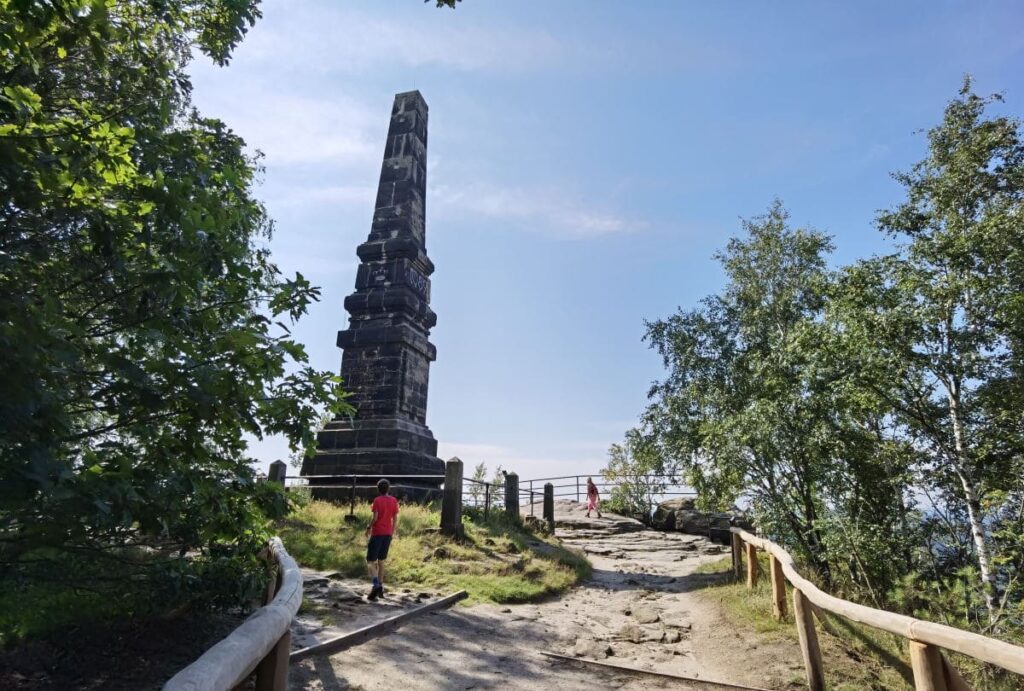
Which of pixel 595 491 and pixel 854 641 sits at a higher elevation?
pixel 595 491

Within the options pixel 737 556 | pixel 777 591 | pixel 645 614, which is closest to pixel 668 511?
pixel 737 556

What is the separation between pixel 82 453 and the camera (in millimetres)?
3480

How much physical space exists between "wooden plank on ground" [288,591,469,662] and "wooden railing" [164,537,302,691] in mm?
1614

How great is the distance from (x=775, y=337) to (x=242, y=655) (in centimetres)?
1574

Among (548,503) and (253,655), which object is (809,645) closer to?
(253,655)

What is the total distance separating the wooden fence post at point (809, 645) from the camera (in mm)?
5086

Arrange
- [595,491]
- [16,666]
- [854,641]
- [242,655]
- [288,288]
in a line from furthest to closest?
[595,491]
[854,641]
[16,666]
[288,288]
[242,655]

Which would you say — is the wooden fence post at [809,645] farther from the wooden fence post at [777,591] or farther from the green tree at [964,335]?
the green tree at [964,335]

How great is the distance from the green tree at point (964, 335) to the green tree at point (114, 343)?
351 inches

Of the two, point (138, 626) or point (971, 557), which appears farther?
point (971, 557)

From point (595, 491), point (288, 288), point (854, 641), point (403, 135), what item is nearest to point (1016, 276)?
point (854, 641)

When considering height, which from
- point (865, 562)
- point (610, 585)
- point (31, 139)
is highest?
point (31, 139)

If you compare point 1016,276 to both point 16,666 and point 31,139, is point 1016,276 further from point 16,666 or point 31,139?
point 16,666

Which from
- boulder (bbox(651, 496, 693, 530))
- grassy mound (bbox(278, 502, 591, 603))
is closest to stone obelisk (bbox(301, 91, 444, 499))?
grassy mound (bbox(278, 502, 591, 603))
